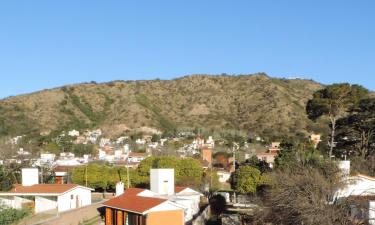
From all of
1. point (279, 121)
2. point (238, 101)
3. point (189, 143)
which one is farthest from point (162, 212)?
point (238, 101)

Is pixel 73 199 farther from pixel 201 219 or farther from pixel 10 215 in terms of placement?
pixel 201 219

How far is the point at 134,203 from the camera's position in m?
26.6

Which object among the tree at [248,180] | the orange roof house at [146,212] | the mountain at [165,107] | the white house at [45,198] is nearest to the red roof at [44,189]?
the white house at [45,198]

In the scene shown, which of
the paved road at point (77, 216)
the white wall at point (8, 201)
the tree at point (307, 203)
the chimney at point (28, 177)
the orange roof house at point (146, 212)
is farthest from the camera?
the chimney at point (28, 177)

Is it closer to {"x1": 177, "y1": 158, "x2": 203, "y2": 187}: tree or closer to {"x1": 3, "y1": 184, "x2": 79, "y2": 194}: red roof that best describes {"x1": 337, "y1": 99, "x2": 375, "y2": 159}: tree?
{"x1": 177, "y1": 158, "x2": 203, "y2": 187}: tree

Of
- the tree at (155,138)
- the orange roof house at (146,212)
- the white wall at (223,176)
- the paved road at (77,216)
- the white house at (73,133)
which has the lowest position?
the white wall at (223,176)

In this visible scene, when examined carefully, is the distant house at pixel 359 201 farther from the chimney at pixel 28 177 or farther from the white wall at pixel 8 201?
the chimney at pixel 28 177

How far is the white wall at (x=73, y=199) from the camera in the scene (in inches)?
1244

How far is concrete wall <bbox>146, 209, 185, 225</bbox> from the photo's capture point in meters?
24.8

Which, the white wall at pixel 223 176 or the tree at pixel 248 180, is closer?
the tree at pixel 248 180

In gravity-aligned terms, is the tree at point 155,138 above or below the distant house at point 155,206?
above

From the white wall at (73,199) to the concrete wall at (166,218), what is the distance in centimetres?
852

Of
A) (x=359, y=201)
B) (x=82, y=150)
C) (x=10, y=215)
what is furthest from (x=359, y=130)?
(x=82, y=150)

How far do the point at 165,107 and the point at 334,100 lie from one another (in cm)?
8222
